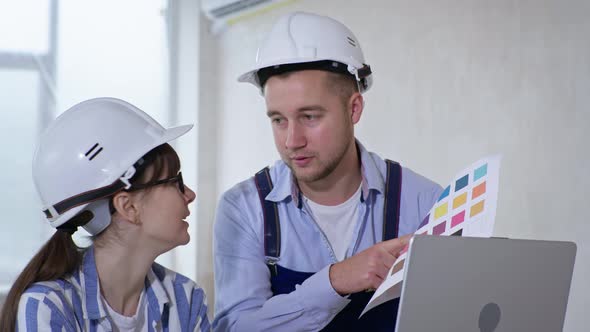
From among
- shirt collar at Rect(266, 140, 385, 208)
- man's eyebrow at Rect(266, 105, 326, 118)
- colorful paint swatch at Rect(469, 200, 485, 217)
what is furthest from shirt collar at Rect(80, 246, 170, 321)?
colorful paint swatch at Rect(469, 200, 485, 217)

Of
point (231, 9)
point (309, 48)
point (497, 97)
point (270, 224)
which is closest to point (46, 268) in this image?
point (270, 224)

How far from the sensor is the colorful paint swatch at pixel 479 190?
122 centimetres

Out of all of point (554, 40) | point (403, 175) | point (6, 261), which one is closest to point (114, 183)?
point (403, 175)

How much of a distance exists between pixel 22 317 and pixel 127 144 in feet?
1.42

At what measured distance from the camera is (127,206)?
171cm

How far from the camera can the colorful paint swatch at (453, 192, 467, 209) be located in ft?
4.13

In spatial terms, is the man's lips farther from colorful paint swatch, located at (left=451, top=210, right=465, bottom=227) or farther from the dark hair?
colorful paint swatch, located at (left=451, top=210, right=465, bottom=227)

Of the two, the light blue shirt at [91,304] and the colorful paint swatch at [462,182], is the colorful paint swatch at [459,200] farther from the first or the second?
the light blue shirt at [91,304]

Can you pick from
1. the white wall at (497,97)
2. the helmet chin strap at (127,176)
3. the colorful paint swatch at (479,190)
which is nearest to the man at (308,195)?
the helmet chin strap at (127,176)

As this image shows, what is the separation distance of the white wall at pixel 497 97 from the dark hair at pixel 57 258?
5.84ft

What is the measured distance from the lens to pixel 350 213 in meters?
1.98

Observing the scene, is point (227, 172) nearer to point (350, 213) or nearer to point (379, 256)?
point (350, 213)

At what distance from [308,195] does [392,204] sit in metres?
0.22

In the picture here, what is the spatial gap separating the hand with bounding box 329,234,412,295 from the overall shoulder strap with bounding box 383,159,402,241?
37 cm
